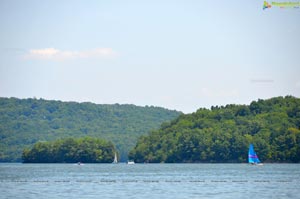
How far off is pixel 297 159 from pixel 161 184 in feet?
335

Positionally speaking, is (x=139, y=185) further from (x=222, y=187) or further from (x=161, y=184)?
(x=222, y=187)

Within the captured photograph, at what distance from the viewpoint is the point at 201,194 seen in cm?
7906

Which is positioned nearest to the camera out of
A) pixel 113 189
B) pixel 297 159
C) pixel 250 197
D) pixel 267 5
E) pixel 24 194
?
pixel 250 197

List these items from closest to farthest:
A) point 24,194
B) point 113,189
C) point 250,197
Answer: point 250,197
point 24,194
point 113,189

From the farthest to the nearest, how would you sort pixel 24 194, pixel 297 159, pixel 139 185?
pixel 297 159 < pixel 139 185 < pixel 24 194

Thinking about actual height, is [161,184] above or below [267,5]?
below

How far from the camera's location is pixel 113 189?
Result: 89375mm

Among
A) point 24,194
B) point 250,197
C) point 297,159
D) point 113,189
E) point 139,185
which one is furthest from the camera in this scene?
point 297,159

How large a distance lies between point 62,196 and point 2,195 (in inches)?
245

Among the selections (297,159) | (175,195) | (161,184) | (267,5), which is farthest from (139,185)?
(297,159)

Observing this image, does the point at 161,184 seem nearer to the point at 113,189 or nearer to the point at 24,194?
the point at 113,189

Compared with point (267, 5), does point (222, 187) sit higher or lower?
lower

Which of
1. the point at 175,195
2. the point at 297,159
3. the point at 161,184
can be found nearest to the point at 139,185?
the point at 161,184

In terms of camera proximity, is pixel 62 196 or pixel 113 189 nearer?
pixel 62 196
